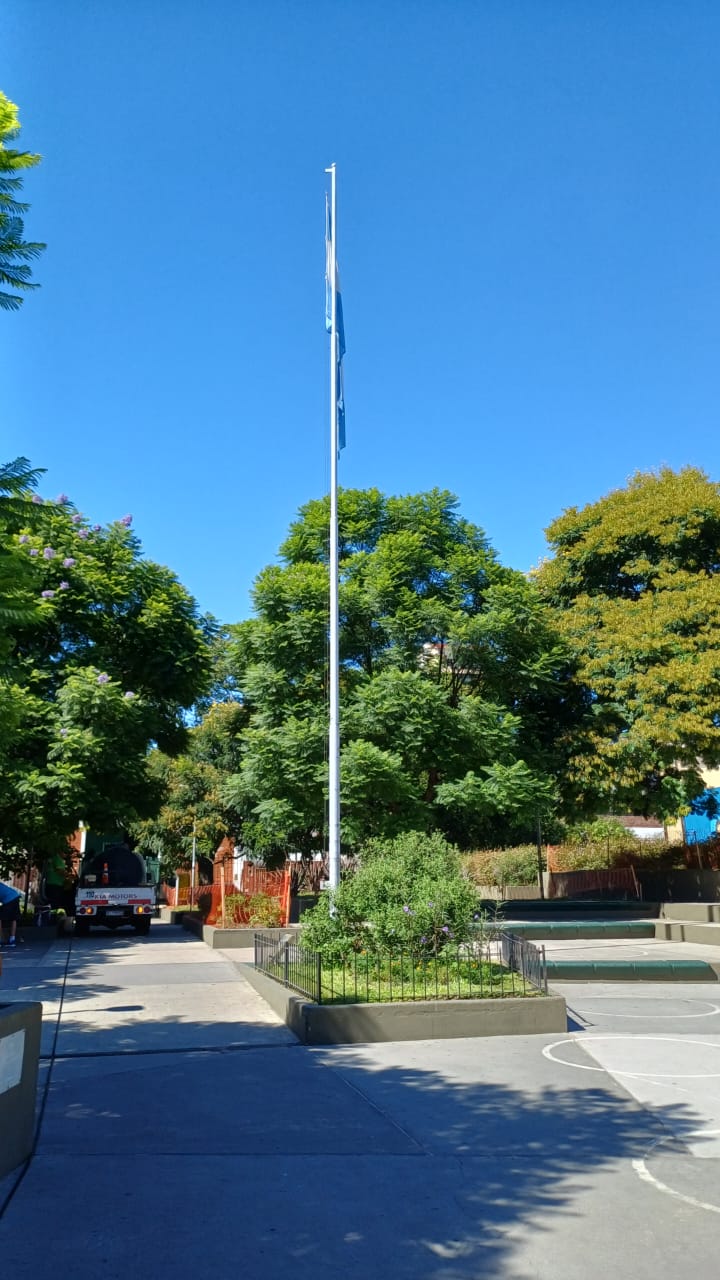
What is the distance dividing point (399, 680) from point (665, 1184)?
18072mm

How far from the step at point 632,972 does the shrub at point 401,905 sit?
3.74 meters

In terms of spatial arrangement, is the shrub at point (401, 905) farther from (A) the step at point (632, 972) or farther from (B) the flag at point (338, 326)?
(B) the flag at point (338, 326)

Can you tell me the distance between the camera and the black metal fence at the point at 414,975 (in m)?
10.8

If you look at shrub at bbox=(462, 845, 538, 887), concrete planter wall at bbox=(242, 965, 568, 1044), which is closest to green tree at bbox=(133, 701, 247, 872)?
shrub at bbox=(462, 845, 538, 887)

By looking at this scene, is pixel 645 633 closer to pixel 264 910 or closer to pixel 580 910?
pixel 580 910

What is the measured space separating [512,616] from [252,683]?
7.21 m

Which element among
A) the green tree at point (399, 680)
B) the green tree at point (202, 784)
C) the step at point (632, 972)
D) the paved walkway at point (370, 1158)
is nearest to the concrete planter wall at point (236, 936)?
the green tree at point (399, 680)

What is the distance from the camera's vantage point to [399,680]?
23688mm

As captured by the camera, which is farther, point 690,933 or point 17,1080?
point 690,933

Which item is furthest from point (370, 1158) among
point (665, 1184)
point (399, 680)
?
point (399, 680)

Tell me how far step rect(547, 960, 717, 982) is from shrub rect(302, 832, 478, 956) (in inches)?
147

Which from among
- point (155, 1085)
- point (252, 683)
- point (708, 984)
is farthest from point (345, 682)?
point (155, 1085)

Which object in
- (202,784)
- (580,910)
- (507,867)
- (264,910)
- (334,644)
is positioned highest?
(334,644)

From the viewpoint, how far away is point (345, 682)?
26062 mm
